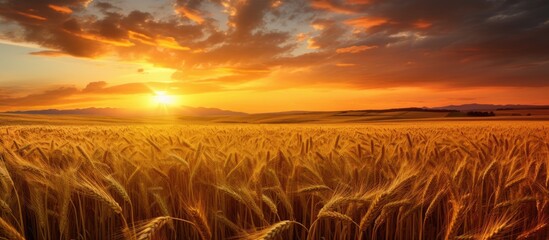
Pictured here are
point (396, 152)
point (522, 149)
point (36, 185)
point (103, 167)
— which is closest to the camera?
point (36, 185)

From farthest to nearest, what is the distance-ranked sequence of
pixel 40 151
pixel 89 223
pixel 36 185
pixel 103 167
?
pixel 40 151 < pixel 103 167 < pixel 89 223 < pixel 36 185

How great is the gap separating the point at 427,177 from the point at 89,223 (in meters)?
2.51

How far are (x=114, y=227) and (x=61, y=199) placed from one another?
0.42 meters

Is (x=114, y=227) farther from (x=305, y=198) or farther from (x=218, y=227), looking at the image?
(x=305, y=198)

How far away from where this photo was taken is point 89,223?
2.81 metres

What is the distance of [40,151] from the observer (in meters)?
3.78

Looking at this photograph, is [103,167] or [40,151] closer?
[103,167]

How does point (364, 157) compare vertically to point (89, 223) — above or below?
above

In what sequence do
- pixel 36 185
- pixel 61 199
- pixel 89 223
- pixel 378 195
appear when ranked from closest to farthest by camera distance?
pixel 378 195
pixel 61 199
pixel 36 185
pixel 89 223

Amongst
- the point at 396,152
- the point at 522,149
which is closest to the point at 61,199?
the point at 396,152

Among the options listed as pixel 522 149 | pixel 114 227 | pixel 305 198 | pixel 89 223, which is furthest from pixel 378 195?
pixel 522 149

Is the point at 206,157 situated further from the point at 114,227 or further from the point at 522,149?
the point at 522,149

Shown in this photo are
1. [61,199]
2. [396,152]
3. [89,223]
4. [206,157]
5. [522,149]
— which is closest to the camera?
[61,199]

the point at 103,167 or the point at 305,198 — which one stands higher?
the point at 103,167
